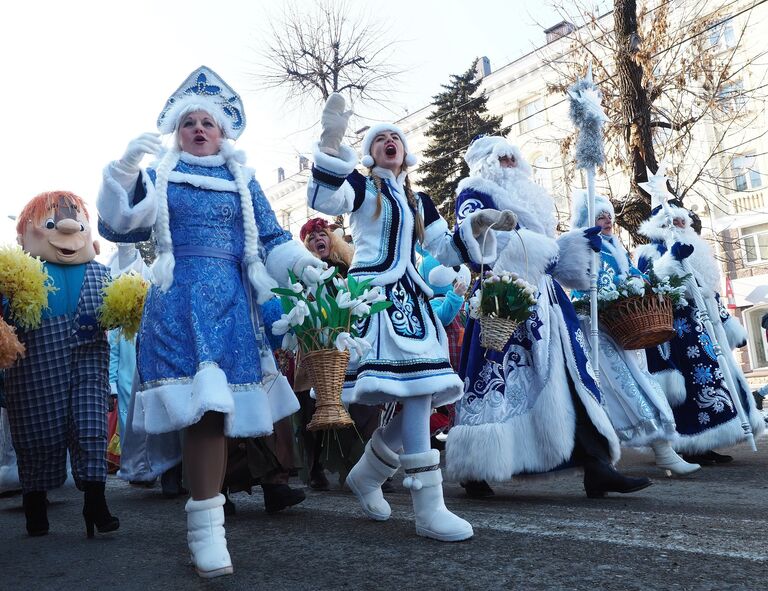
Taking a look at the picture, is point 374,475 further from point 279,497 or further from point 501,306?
point 501,306

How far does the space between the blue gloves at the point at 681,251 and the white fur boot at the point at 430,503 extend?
4.23m

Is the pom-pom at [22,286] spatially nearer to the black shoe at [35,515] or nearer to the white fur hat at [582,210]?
the black shoe at [35,515]

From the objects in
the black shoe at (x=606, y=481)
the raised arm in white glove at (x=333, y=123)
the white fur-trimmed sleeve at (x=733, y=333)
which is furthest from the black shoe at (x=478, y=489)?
the white fur-trimmed sleeve at (x=733, y=333)

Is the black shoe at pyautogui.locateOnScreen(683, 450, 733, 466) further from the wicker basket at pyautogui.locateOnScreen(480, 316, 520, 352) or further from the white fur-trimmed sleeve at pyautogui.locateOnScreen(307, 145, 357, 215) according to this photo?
the white fur-trimmed sleeve at pyautogui.locateOnScreen(307, 145, 357, 215)

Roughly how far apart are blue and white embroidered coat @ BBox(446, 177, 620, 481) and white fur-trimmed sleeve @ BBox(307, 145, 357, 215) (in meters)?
0.78

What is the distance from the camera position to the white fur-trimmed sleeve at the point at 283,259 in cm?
353

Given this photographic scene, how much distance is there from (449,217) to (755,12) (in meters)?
13.6

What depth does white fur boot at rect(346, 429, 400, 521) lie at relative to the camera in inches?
155

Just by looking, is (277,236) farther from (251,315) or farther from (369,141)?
(369,141)

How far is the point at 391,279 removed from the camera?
12.6 feet

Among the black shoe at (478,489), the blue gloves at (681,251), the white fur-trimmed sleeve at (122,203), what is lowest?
the black shoe at (478,489)

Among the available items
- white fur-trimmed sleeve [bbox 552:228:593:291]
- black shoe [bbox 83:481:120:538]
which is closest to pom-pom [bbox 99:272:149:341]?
A: black shoe [bbox 83:481:120:538]

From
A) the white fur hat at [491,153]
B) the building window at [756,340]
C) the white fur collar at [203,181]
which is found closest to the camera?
the white fur collar at [203,181]

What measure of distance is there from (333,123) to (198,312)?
1.03 metres
